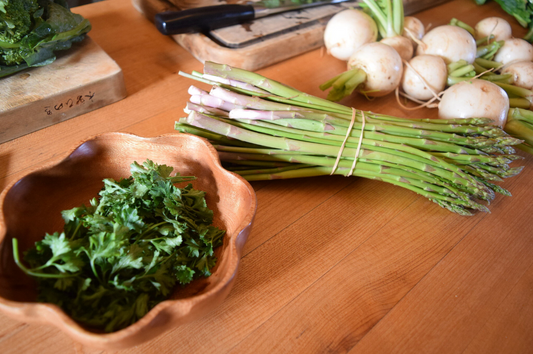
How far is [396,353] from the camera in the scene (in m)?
0.82

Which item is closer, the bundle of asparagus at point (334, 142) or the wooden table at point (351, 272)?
the wooden table at point (351, 272)

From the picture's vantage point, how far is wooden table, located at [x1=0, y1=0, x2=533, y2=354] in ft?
2.67

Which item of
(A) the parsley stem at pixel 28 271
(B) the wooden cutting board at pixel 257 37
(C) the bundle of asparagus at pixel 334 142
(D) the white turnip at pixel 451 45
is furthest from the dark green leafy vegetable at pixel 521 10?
(A) the parsley stem at pixel 28 271

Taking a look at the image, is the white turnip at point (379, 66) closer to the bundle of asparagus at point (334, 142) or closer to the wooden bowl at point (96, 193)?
the bundle of asparagus at point (334, 142)

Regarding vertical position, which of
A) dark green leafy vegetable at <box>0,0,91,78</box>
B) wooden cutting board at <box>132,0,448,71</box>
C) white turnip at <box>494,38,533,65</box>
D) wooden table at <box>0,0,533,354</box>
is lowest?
Result: wooden table at <box>0,0,533,354</box>

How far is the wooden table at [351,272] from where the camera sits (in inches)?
32.0

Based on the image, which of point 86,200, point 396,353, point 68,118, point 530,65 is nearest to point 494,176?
point 396,353

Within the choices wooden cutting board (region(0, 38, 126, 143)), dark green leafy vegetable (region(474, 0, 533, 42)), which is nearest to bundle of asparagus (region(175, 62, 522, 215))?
wooden cutting board (region(0, 38, 126, 143))

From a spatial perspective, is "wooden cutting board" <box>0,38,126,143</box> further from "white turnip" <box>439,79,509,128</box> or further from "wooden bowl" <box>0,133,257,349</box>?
"white turnip" <box>439,79,509,128</box>

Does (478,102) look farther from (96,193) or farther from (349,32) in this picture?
(96,193)

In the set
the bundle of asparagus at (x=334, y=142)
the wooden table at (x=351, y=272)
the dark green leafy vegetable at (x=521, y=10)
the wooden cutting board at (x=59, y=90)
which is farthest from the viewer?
the dark green leafy vegetable at (x=521, y=10)

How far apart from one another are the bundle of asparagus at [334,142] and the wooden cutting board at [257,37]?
1.38ft

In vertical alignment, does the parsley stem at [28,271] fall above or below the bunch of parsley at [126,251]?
above

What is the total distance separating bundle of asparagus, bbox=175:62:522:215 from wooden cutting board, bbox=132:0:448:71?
42 centimetres
